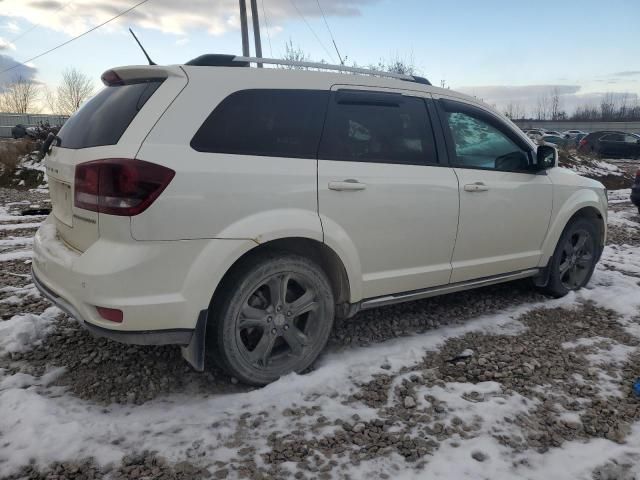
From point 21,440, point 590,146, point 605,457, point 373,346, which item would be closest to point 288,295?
point 373,346

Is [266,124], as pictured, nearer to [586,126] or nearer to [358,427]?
[358,427]

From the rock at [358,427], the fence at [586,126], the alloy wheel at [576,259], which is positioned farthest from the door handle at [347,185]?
the fence at [586,126]

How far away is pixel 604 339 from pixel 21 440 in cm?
387

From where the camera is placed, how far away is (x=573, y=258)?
475 cm

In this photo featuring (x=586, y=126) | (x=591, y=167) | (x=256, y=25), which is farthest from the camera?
(x=586, y=126)

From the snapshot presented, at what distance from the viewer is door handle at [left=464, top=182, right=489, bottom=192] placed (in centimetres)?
361

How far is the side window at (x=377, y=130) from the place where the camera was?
309cm

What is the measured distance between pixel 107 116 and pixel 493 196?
2.77 m

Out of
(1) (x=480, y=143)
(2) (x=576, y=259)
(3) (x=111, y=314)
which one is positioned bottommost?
(2) (x=576, y=259)

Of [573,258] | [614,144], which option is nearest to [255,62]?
[573,258]

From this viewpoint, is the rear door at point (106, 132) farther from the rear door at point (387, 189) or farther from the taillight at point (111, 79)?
the rear door at point (387, 189)

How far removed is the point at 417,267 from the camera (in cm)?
347

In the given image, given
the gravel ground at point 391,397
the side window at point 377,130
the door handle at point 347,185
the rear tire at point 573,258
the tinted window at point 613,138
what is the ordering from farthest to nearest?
the tinted window at point 613,138, the rear tire at point 573,258, the side window at point 377,130, the door handle at point 347,185, the gravel ground at point 391,397

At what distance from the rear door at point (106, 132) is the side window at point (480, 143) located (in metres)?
2.08
